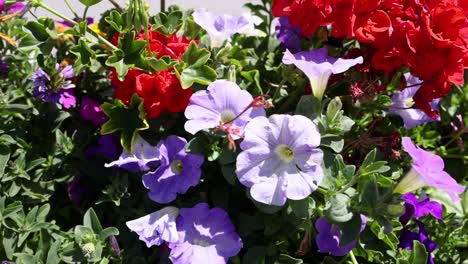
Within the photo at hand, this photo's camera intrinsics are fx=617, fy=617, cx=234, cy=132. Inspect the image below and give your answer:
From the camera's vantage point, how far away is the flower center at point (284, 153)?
1.20 meters

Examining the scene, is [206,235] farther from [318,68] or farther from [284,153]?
[318,68]

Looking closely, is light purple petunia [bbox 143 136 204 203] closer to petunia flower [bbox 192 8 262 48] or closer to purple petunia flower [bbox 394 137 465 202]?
petunia flower [bbox 192 8 262 48]

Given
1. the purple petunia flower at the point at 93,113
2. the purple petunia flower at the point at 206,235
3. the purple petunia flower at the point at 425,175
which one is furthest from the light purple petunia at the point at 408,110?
A: the purple petunia flower at the point at 93,113

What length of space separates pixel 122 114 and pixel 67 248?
31 centimetres

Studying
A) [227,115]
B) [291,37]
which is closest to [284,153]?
[227,115]

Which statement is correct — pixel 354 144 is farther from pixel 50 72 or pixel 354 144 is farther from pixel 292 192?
pixel 50 72

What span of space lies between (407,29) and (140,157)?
24.6 inches

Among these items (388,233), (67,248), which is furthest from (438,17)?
(67,248)

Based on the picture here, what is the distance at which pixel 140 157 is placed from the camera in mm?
1326

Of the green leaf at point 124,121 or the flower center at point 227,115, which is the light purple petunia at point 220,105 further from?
the green leaf at point 124,121

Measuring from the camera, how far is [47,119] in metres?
1.60

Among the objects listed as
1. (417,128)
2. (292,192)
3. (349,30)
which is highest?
(349,30)

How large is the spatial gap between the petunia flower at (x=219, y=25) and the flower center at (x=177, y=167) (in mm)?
317

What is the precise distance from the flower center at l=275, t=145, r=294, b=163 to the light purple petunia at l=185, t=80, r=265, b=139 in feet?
0.31
